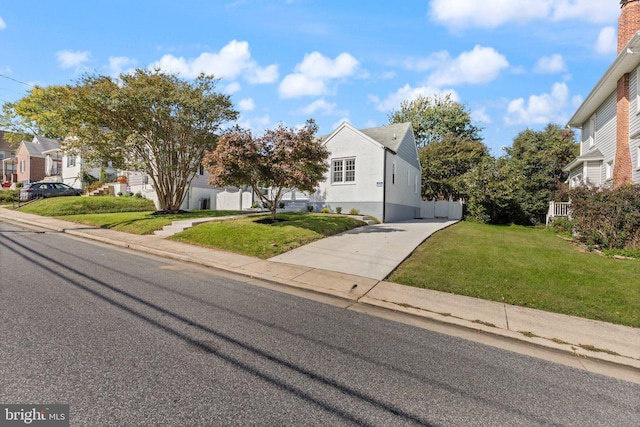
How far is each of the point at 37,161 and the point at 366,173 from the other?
48451 millimetres

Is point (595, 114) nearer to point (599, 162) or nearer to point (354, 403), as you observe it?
point (599, 162)

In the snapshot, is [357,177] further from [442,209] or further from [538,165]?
[538,165]

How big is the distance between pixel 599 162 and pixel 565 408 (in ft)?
63.8

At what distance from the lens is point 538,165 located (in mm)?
27422

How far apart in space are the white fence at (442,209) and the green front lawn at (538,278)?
15337mm

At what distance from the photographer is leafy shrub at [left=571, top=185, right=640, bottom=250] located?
9.87 metres

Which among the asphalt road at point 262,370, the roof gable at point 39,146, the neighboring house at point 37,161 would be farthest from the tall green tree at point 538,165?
the roof gable at point 39,146

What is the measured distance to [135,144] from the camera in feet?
53.9

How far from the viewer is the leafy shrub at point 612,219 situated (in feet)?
32.4

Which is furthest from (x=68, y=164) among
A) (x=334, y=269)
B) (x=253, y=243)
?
(x=334, y=269)

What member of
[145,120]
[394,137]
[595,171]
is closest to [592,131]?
[595,171]

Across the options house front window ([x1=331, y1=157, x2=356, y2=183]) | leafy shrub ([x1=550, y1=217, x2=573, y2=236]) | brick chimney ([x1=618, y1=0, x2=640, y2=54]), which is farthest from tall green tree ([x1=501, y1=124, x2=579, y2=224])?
house front window ([x1=331, y1=157, x2=356, y2=183])

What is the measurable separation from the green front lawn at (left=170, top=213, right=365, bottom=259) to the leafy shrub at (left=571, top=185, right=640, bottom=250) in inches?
375

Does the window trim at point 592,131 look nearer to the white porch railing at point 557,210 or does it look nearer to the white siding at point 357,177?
the white porch railing at point 557,210
